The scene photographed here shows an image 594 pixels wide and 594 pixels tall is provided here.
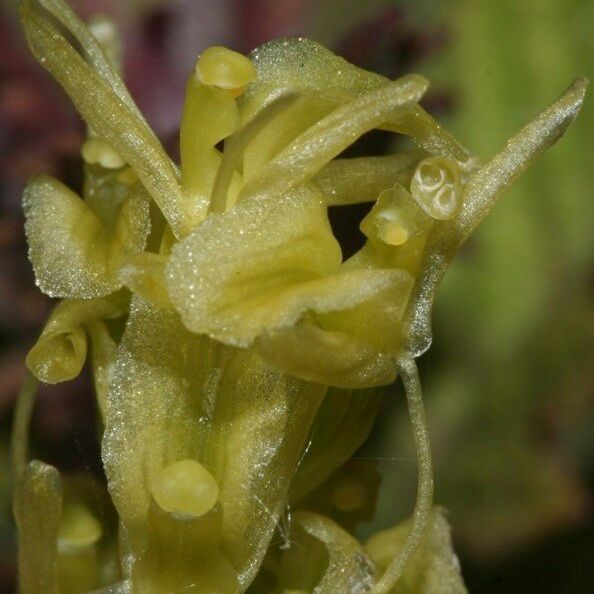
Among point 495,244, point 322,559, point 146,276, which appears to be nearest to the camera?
point 146,276

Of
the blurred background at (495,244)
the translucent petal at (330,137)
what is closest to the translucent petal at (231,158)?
the translucent petal at (330,137)

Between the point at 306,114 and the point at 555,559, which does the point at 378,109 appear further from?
the point at 555,559

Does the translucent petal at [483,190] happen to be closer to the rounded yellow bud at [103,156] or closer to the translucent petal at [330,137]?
the translucent petal at [330,137]

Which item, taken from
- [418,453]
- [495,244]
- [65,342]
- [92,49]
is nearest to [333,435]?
[418,453]

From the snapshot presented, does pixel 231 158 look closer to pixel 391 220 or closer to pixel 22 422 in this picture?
pixel 391 220

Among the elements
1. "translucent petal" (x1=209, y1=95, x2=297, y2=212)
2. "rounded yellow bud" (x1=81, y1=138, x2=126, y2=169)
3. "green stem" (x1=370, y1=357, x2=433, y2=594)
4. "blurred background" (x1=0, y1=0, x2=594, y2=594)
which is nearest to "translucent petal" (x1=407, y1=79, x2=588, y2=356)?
"green stem" (x1=370, y1=357, x2=433, y2=594)

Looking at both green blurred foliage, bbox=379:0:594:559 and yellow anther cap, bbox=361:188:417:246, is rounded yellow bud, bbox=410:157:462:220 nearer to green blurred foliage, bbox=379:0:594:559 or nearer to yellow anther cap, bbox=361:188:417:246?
yellow anther cap, bbox=361:188:417:246
